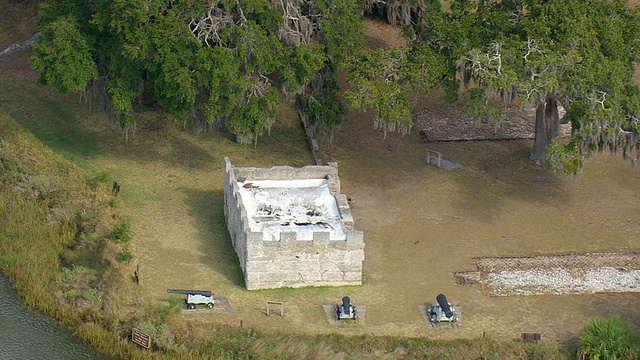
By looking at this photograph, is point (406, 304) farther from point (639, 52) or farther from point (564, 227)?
point (639, 52)

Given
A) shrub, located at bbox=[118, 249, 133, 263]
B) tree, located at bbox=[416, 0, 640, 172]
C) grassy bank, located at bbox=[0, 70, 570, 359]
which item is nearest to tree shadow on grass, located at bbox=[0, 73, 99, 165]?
grassy bank, located at bbox=[0, 70, 570, 359]

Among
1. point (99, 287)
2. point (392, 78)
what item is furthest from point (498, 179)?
point (99, 287)

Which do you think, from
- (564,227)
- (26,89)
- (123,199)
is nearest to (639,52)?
(564,227)

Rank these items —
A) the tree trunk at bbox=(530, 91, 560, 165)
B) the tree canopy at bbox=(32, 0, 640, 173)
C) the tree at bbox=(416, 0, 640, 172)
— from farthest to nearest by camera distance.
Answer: the tree trunk at bbox=(530, 91, 560, 165), the tree canopy at bbox=(32, 0, 640, 173), the tree at bbox=(416, 0, 640, 172)

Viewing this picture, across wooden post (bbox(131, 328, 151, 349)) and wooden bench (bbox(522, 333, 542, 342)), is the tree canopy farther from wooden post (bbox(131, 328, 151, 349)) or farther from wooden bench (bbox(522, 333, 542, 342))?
wooden post (bbox(131, 328, 151, 349))

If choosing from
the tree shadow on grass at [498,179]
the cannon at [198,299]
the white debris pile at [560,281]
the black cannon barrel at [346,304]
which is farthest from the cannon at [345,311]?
the tree shadow on grass at [498,179]

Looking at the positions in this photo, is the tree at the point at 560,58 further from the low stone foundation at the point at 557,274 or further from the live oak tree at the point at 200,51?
the live oak tree at the point at 200,51

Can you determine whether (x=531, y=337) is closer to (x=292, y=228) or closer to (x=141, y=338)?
(x=292, y=228)
